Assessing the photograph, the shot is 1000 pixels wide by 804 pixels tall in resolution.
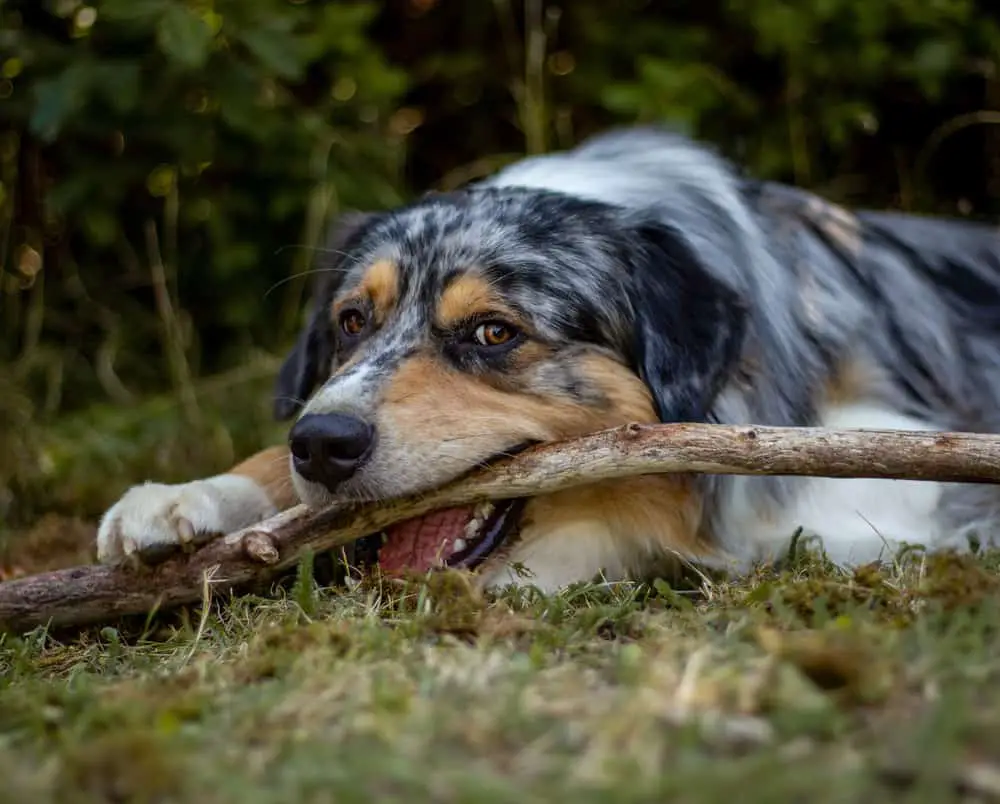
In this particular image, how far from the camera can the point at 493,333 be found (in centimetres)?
362

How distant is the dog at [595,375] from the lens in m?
3.37

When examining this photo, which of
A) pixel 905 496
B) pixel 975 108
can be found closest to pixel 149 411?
pixel 905 496

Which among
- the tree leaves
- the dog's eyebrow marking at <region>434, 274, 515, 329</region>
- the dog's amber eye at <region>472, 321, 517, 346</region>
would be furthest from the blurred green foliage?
the dog's amber eye at <region>472, 321, 517, 346</region>

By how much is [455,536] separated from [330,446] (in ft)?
1.52

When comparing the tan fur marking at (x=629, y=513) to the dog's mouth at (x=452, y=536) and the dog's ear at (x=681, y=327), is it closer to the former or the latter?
the dog's mouth at (x=452, y=536)

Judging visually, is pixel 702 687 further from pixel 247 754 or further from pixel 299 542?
pixel 299 542

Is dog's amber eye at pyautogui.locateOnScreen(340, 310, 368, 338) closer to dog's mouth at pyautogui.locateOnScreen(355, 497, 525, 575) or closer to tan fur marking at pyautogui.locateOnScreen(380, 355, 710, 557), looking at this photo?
tan fur marking at pyautogui.locateOnScreen(380, 355, 710, 557)

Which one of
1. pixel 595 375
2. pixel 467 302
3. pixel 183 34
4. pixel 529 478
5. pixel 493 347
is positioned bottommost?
pixel 529 478

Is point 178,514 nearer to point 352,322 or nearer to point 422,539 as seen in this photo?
point 422,539

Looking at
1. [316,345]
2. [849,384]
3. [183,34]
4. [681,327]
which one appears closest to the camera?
[681,327]

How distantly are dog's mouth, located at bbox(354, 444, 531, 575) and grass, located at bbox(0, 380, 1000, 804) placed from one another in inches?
7.4

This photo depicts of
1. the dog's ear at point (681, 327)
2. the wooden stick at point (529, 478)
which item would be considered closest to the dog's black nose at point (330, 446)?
the wooden stick at point (529, 478)

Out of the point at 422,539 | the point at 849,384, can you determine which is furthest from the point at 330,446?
the point at 849,384

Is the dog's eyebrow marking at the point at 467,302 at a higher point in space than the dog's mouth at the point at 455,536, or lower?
higher
